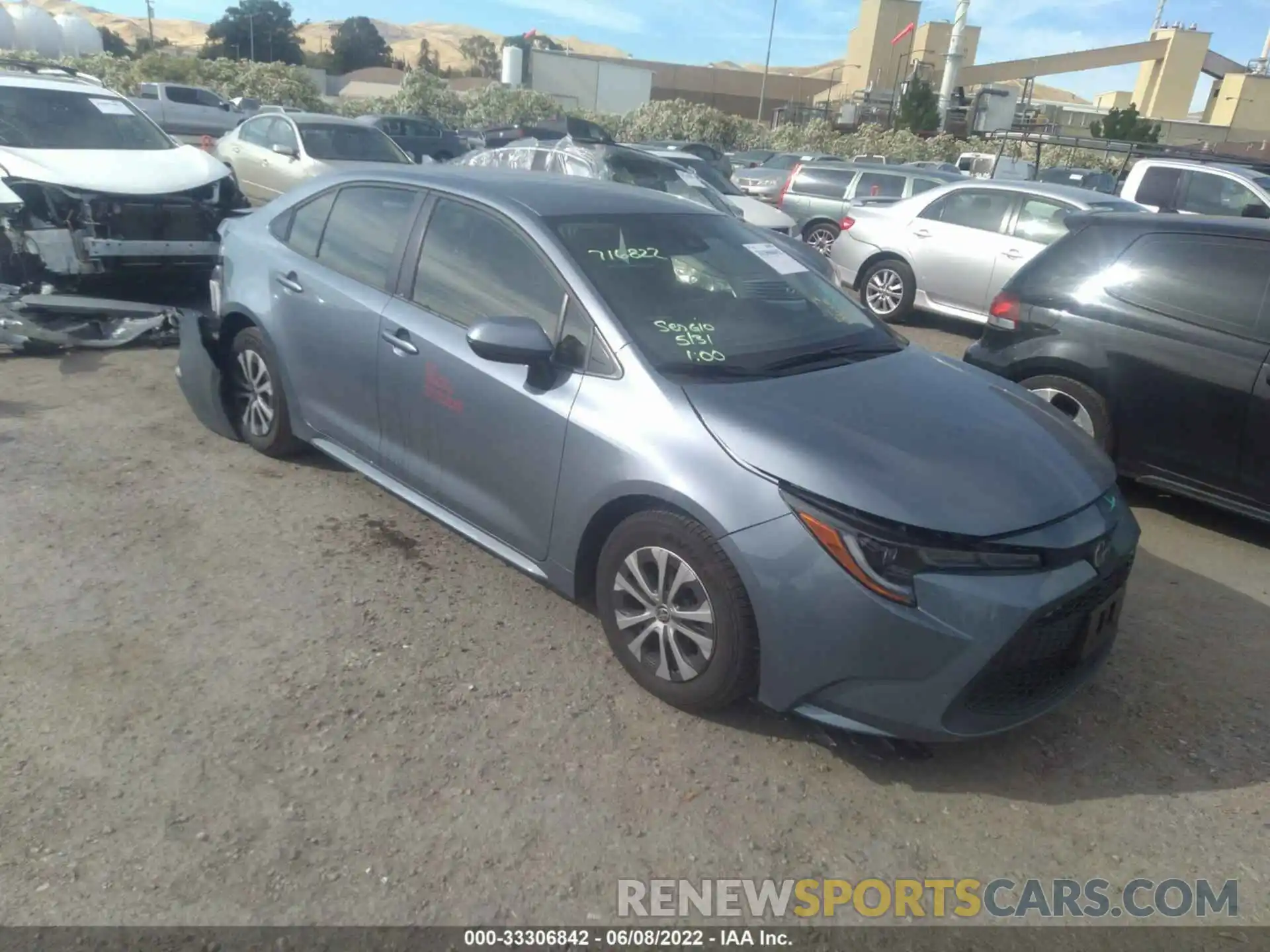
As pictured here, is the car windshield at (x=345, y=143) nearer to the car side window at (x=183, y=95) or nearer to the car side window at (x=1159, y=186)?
the car side window at (x=1159, y=186)

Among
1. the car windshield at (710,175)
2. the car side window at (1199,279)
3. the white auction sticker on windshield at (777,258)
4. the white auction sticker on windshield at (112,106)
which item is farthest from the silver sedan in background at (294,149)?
the car side window at (1199,279)

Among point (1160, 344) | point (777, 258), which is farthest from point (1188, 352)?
point (777, 258)

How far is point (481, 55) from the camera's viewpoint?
10888 cm

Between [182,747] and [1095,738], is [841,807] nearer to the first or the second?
[1095,738]

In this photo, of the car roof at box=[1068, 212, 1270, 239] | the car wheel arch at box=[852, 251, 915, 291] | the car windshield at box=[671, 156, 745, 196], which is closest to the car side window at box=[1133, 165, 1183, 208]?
the car wheel arch at box=[852, 251, 915, 291]

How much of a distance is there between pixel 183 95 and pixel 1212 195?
1114 inches

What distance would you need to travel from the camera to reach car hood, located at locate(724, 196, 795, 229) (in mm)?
12156

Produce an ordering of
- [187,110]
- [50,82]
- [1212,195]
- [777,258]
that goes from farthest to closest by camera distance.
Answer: [187,110], [1212,195], [50,82], [777,258]

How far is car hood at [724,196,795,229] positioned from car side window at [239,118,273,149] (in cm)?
649

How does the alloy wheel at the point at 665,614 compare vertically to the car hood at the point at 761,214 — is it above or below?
below

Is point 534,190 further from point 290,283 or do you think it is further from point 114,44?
point 114,44

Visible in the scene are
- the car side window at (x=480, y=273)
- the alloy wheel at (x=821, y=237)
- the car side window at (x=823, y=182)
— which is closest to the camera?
the car side window at (x=480, y=273)

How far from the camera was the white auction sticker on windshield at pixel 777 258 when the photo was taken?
4148 millimetres

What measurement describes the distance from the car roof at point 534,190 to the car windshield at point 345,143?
8.85m
